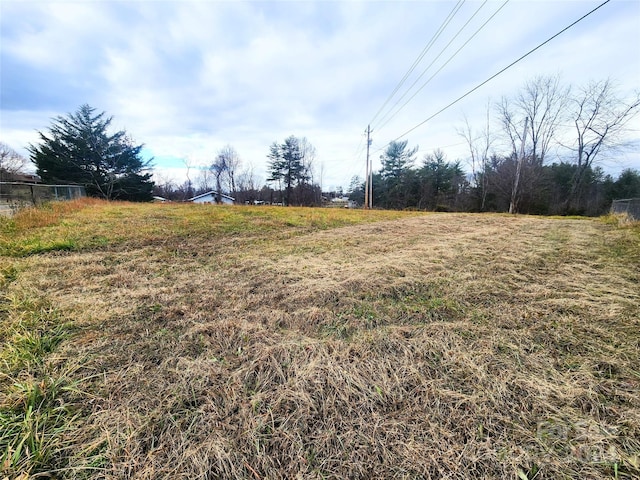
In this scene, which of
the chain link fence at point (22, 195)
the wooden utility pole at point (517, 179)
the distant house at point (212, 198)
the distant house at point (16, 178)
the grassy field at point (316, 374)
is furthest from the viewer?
the distant house at point (212, 198)

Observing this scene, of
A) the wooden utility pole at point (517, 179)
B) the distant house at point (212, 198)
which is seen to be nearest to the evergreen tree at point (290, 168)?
the distant house at point (212, 198)

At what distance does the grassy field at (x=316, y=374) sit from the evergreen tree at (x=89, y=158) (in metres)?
25.2

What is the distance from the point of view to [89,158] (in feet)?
70.7

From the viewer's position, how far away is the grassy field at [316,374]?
1010 millimetres

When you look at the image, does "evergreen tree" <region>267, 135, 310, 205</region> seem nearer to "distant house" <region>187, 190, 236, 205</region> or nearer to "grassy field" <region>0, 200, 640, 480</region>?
"distant house" <region>187, 190, 236, 205</region>

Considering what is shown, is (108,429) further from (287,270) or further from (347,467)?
(287,270)

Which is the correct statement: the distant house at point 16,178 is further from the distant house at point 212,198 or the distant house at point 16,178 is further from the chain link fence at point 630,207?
the chain link fence at point 630,207

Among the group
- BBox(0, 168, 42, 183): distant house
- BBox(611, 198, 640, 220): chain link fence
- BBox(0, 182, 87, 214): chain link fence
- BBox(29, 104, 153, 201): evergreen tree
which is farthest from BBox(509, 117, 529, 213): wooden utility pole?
BBox(0, 168, 42, 183): distant house

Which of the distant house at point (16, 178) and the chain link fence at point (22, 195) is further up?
the distant house at point (16, 178)

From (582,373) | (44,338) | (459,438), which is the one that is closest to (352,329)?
(459,438)

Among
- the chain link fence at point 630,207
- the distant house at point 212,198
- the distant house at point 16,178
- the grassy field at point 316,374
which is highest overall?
the distant house at point 16,178

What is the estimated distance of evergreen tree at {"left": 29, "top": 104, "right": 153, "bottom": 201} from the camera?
68.6 feet

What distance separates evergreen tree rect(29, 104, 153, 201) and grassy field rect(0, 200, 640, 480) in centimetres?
2525

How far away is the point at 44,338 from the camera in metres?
1.63
